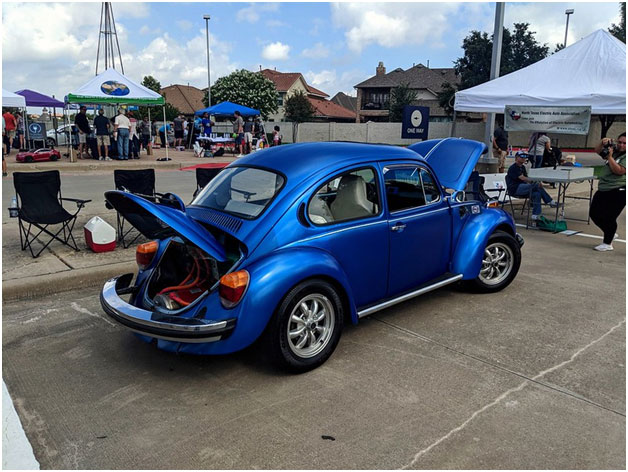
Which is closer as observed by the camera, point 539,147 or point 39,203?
point 39,203

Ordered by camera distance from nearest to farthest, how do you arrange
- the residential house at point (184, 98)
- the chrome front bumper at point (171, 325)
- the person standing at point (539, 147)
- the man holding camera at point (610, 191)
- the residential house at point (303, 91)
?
the chrome front bumper at point (171, 325), the man holding camera at point (610, 191), the person standing at point (539, 147), the residential house at point (184, 98), the residential house at point (303, 91)

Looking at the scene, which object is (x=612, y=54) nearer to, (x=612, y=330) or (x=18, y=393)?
(x=612, y=330)

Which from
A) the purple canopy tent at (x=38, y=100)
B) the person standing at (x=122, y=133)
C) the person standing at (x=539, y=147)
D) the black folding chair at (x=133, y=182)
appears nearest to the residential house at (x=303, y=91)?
the purple canopy tent at (x=38, y=100)

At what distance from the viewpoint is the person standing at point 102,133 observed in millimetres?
17875

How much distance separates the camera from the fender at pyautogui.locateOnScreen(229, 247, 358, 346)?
3.37 metres

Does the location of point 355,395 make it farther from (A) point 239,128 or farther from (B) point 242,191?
(A) point 239,128

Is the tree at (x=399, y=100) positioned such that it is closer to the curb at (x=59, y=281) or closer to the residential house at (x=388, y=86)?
the residential house at (x=388, y=86)

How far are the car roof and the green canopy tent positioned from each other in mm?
13214

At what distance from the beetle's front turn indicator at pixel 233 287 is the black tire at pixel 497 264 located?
114 inches

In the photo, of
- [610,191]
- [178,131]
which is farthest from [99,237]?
[178,131]

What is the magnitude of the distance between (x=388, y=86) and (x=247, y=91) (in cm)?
2736

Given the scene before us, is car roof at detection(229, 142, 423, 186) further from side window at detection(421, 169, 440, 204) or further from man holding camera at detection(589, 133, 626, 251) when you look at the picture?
man holding camera at detection(589, 133, 626, 251)

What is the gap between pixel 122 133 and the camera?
18.4 metres

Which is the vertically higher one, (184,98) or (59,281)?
(184,98)
